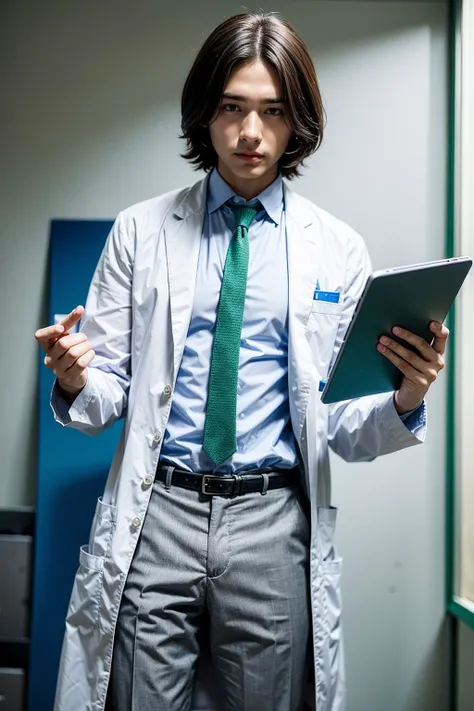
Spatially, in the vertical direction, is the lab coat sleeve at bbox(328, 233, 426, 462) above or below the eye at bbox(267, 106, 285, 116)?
below

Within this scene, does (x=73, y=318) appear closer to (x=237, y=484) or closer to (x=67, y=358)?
(x=67, y=358)

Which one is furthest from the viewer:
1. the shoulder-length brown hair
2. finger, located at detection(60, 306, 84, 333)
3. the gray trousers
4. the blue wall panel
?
the blue wall panel

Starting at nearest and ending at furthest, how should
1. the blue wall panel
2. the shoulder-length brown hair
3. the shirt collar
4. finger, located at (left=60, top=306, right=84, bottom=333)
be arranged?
1. finger, located at (left=60, top=306, right=84, bottom=333)
2. the shoulder-length brown hair
3. the shirt collar
4. the blue wall panel

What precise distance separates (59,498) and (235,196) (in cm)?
110

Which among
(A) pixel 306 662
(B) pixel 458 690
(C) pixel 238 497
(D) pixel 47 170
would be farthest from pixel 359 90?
(B) pixel 458 690

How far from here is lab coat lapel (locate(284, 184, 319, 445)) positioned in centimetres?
151

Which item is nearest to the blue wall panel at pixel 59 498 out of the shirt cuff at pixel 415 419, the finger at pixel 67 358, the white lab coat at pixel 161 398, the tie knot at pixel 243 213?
the white lab coat at pixel 161 398

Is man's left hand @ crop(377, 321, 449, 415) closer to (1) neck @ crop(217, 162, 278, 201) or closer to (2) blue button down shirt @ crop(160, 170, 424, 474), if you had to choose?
(2) blue button down shirt @ crop(160, 170, 424, 474)

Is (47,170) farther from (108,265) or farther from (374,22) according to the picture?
(374,22)

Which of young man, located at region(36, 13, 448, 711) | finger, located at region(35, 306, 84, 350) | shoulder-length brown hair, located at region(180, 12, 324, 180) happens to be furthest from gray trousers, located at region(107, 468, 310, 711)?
shoulder-length brown hair, located at region(180, 12, 324, 180)

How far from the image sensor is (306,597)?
1510 mm

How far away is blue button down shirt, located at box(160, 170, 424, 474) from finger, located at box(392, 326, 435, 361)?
173mm

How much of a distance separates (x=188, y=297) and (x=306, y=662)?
796 millimetres

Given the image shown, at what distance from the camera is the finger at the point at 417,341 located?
1337 mm
